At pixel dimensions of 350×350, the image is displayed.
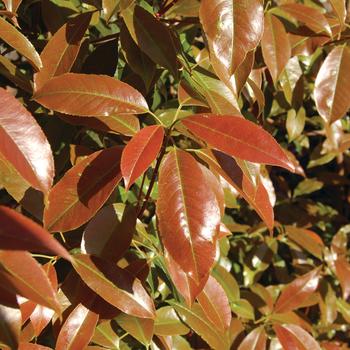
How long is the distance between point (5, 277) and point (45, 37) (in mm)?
895

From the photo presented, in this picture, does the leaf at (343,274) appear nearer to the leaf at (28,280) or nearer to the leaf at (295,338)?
the leaf at (295,338)

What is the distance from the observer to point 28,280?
753 millimetres

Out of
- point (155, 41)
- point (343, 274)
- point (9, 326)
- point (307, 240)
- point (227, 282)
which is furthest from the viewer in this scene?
point (307, 240)

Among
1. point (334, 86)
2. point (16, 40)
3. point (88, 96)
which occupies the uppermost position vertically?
point (16, 40)

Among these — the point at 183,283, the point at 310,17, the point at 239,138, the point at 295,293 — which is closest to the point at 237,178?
the point at 239,138

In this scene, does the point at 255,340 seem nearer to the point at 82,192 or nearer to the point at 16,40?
the point at 82,192

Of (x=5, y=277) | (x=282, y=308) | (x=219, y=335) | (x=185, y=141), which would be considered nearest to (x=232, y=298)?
(x=282, y=308)

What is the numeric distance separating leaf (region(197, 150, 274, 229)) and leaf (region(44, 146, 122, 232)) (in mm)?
165

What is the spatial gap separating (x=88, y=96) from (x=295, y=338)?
0.87 meters

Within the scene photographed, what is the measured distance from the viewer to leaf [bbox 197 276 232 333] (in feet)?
4.07

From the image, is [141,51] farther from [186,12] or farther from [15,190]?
[15,190]

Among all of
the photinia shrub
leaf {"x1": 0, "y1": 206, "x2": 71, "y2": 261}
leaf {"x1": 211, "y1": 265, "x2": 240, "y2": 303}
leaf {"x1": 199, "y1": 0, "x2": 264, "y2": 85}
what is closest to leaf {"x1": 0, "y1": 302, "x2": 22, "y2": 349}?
the photinia shrub

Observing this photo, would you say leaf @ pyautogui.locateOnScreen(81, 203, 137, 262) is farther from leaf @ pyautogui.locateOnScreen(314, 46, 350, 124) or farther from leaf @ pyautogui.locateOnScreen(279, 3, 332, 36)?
leaf @ pyautogui.locateOnScreen(279, 3, 332, 36)

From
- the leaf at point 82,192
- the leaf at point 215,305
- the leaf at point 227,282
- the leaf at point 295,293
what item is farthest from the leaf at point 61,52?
the leaf at point 295,293
